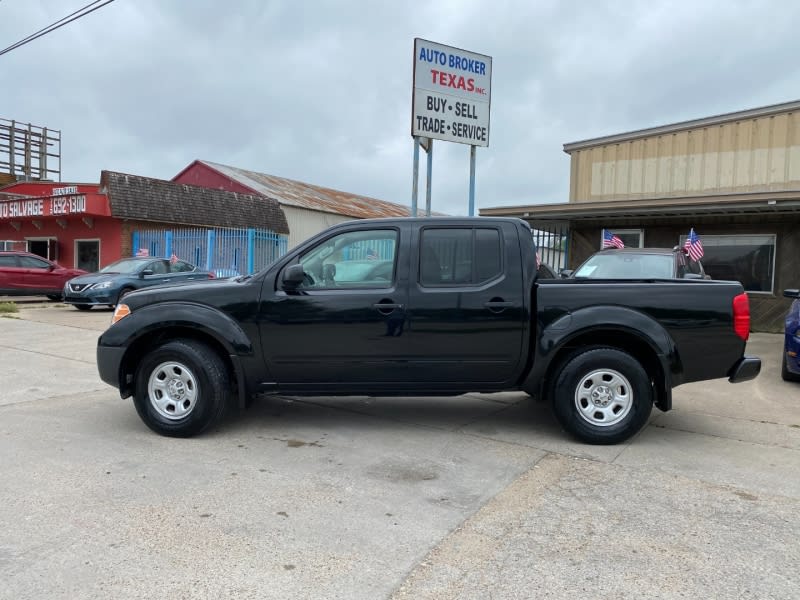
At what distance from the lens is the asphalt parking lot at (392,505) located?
286cm

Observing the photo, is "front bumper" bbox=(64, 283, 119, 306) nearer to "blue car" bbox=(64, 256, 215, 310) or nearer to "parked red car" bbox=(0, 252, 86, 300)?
"blue car" bbox=(64, 256, 215, 310)

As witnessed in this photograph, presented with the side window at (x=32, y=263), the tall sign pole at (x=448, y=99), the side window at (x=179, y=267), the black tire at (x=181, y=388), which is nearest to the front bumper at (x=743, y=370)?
the black tire at (x=181, y=388)

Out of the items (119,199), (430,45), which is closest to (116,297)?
(119,199)

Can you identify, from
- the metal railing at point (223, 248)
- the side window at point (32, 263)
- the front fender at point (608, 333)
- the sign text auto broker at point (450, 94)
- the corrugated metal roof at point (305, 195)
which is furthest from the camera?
the corrugated metal roof at point (305, 195)

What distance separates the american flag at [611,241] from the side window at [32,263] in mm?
15354

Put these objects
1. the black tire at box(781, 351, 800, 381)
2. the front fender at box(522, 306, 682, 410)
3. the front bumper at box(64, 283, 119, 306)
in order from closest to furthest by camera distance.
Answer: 1. the front fender at box(522, 306, 682, 410)
2. the black tire at box(781, 351, 800, 381)
3. the front bumper at box(64, 283, 119, 306)

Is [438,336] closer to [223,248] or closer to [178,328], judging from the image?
[178,328]

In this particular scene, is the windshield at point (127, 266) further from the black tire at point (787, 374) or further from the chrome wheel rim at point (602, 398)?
the black tire at point (787, 374)

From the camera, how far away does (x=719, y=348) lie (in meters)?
4.84

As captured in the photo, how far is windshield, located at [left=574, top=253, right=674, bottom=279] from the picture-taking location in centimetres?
863

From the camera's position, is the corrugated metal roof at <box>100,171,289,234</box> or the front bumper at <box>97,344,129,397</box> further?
the corrugated metal roof at <box>100,171,289,234</box>

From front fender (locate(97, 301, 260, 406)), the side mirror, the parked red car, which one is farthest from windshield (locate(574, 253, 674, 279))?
the parked red car

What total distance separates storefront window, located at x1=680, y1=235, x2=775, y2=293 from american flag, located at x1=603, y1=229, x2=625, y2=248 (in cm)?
137

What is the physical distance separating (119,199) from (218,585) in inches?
790
